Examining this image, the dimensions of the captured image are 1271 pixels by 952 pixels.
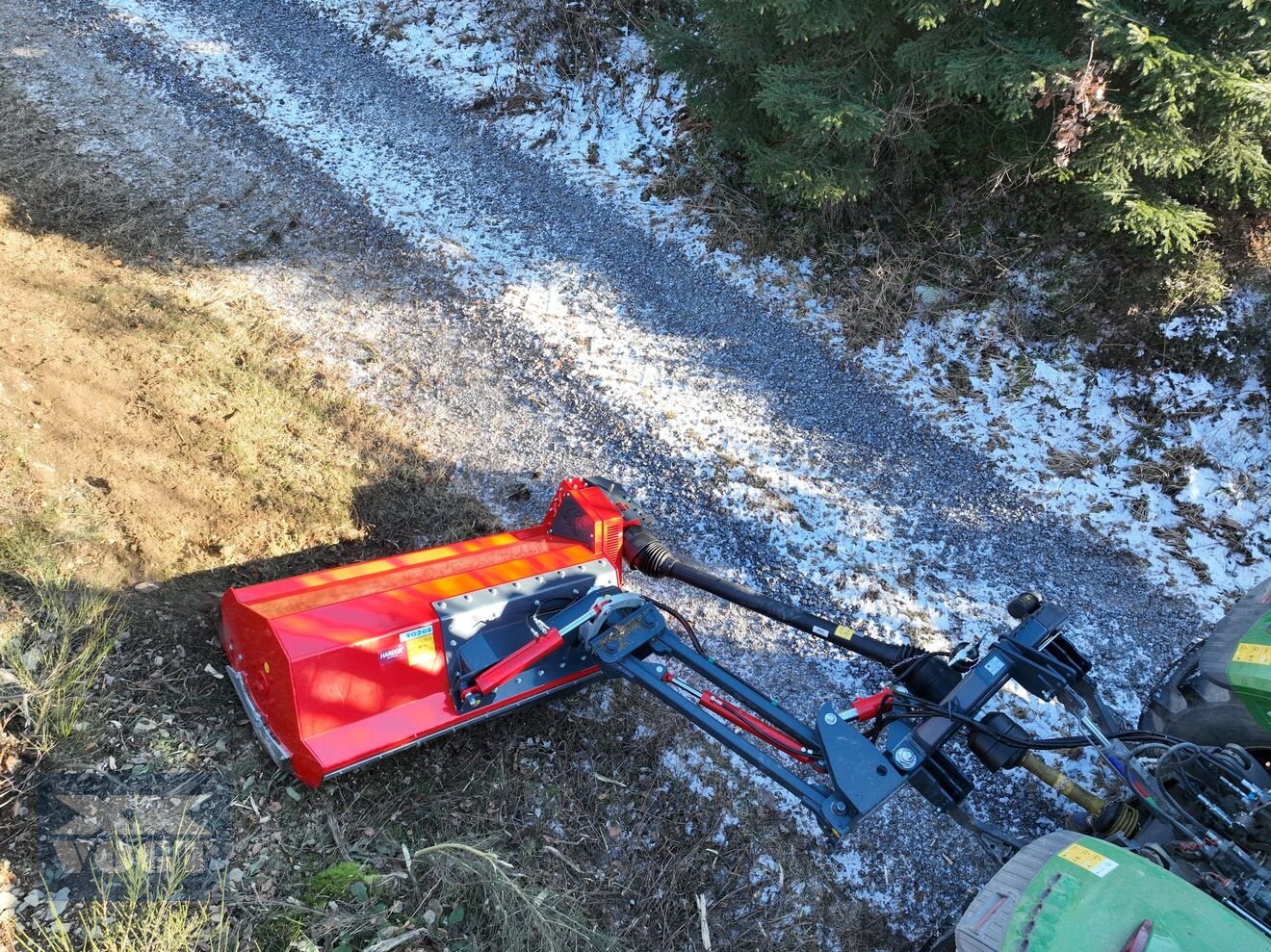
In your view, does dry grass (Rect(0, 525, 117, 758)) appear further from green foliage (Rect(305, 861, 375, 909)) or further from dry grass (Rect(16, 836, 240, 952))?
green foliage (Rect(305, 861, 375, 909))

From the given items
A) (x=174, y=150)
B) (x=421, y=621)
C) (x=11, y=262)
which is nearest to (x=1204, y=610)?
(x=421, y=621)

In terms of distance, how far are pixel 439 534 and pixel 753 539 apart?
2.08 m

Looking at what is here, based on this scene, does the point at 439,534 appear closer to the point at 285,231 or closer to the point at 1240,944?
the point at 285,231

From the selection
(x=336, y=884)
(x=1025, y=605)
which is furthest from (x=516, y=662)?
(x=1025, y=605)

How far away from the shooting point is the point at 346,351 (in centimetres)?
659

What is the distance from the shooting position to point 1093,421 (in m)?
6.34

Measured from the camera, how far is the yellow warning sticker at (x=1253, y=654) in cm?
317

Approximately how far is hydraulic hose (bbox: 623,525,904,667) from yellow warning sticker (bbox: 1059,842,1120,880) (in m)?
1.07

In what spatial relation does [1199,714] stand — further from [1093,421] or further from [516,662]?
[1093,421]

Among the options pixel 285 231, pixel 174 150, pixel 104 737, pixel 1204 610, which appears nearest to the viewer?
pixel 104 737

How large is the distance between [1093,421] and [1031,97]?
2.35 meters

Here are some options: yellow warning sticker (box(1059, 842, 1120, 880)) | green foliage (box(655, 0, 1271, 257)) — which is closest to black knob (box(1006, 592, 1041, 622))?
yellow warning sticker (box(1059, 842, 1120, 880))

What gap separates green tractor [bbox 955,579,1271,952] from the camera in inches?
96.8

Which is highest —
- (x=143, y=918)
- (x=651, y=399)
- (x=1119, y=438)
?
(x=1119, y=438)
